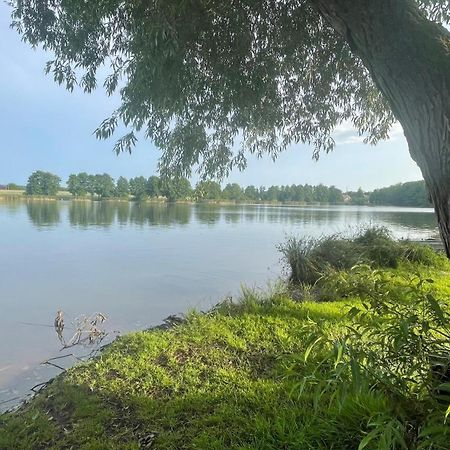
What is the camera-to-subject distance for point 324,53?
378 centimetres

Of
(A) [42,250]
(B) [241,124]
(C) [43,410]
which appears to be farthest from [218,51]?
(A) [42,250]

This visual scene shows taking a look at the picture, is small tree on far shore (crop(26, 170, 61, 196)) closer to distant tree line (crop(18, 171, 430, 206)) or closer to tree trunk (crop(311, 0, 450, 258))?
distant tree line (crop(18, 171, 430, 206))

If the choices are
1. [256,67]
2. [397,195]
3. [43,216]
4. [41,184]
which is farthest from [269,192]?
[256,67]

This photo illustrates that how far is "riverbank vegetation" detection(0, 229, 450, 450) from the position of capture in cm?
152

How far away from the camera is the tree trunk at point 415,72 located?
157 cm

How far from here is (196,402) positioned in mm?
2715

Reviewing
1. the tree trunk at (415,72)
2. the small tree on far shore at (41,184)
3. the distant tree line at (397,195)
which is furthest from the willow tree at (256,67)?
the small tree on far shore at (41,184)

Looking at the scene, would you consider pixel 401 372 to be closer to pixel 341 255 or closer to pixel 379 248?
pixel 341 255

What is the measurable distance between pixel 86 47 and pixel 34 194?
246 feet

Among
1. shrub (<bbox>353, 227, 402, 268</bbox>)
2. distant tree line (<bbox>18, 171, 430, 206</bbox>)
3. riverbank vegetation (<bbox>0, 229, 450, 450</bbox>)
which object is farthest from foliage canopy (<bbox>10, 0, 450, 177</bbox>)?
distant tree line (<bbox>18, 171, 430, 206</bbox>)

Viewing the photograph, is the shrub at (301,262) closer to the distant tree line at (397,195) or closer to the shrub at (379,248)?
the shrub at (379,248)

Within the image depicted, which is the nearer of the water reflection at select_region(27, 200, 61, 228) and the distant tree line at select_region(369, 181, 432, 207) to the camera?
the water reflection at select_region(27, 200, 61, 228)

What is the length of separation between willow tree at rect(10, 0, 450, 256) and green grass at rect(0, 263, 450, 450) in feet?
3.94

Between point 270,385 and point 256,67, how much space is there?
2.81 m
